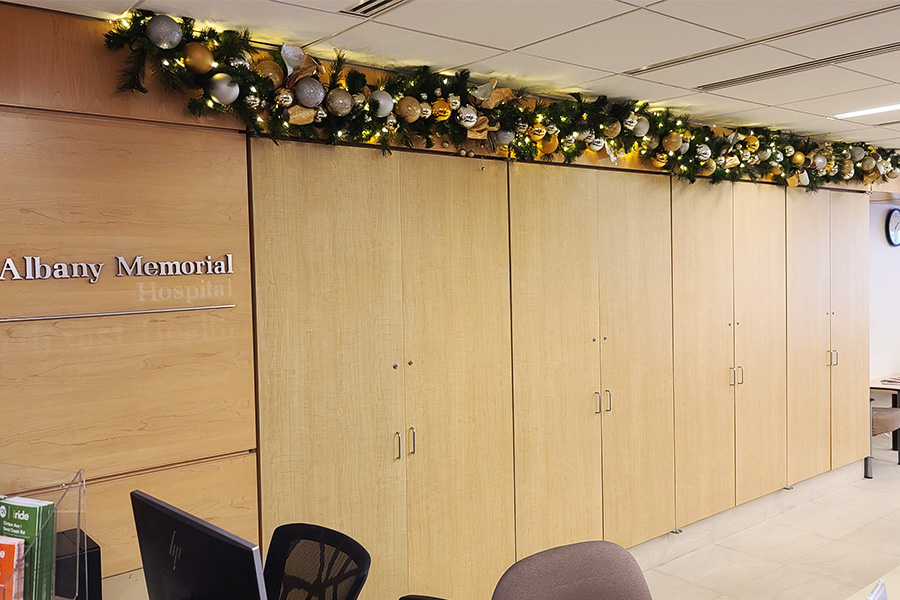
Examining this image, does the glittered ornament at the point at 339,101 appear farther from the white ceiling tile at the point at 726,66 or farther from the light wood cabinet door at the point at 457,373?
the white ceiling tile at the point at 726,66

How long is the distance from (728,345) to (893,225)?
168 inches

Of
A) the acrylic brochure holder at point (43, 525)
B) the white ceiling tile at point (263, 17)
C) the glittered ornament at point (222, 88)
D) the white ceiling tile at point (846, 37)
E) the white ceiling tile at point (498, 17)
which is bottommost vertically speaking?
the acrylic brochure holder at point (43, 525)

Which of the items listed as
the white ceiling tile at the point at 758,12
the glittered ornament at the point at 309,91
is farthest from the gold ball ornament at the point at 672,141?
the glittered ornament at the point at 309,91

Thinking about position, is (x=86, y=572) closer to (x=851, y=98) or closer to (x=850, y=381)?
(x=851, y=98)

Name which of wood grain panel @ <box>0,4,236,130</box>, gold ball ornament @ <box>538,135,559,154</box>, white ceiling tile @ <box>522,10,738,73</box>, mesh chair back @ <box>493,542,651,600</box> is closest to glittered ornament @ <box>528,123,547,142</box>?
gold ball ornament @ <box>538,135,559,154</box>

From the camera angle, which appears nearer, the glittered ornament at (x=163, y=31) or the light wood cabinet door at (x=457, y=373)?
the glittered ornament at (x=163, y=31)

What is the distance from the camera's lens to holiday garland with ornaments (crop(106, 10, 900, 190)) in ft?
9.29

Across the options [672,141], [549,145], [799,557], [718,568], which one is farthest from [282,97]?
[799,557]

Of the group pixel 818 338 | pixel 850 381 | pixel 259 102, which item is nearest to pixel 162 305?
pixel 259 102

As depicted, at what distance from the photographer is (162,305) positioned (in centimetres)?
297

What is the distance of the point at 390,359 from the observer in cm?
367

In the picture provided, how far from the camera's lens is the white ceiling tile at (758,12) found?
279cm

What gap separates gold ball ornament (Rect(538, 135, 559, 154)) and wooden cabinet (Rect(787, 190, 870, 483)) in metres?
2.77

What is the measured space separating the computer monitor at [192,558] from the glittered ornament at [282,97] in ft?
5.68
